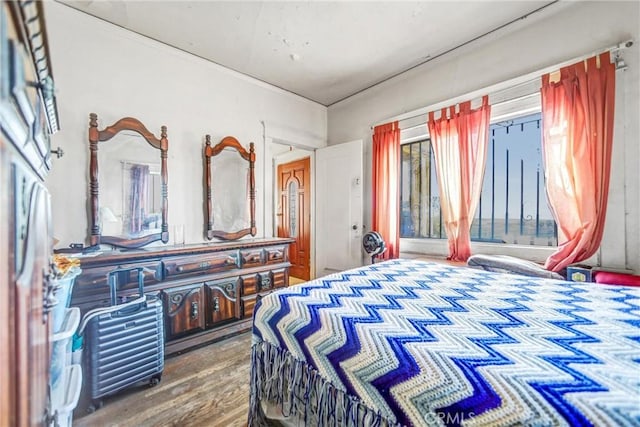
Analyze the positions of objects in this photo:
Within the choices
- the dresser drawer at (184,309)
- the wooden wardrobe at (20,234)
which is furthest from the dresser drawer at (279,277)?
the wooden wardrobe at (20,234)

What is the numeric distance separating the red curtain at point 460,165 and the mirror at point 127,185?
9.57 feet

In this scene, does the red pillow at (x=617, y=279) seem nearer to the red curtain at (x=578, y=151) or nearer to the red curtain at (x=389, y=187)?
the red curtain at (x=578, y=151)

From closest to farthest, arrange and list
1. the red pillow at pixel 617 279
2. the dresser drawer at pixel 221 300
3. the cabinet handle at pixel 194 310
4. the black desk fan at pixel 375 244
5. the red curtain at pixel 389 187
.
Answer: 1. the red pillow at pixel 617 279
2. the cabinet handle at pixel 194 310
3. the dresser drawer at pixel 221 300
4. the black desk fan at pixel 375 244
5. the red curtain at pixel 389 187

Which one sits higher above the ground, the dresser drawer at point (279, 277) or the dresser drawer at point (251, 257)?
the dresser drawer at point (251, 257)

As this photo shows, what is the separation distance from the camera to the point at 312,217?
14.2ft

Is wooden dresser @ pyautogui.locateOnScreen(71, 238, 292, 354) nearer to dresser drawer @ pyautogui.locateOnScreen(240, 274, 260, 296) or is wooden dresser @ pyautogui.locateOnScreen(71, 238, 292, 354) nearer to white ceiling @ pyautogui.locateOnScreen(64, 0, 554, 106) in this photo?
dresser drawer @ pyautogui.locateOnScreen(240, 274, 260, 296)

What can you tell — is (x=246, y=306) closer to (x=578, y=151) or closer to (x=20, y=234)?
(x=20, y=234)

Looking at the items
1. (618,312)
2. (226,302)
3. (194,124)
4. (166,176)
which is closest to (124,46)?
(194,124)

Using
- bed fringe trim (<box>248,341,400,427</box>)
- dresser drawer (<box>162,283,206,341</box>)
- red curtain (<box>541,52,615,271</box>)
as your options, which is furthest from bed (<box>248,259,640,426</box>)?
dresser drawer (<box>162,283,206,341</box>)

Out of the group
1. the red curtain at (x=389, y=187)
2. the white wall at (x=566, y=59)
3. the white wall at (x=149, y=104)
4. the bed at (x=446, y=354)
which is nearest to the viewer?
the bed at (x=446, y=354)

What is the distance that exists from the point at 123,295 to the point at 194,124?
5.97 ft

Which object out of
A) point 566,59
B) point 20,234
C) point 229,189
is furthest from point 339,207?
point 20,234

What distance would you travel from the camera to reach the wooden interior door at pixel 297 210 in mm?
4551

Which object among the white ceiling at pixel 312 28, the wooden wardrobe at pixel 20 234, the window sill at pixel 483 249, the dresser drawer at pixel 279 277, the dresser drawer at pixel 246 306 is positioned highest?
the white ceiling at pixel 312 28
